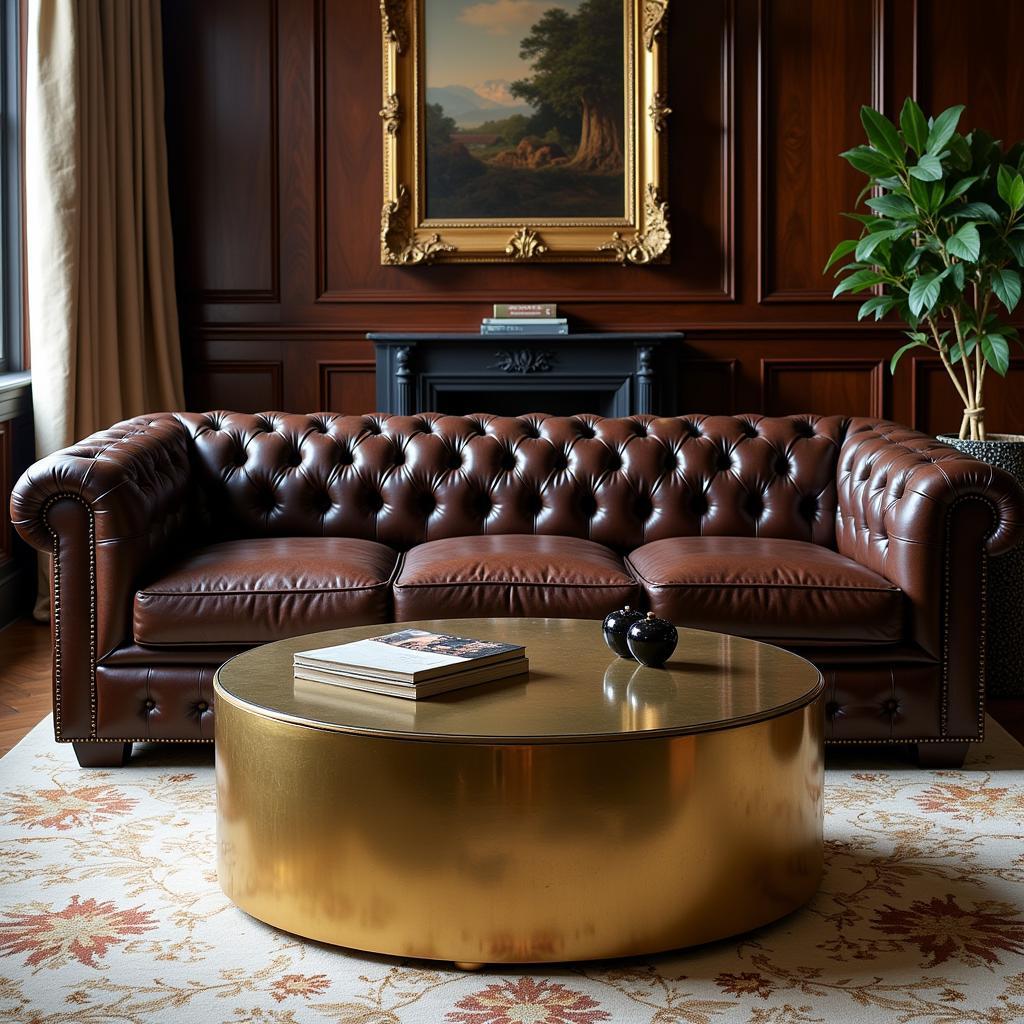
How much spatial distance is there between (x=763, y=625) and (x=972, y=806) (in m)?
0.59

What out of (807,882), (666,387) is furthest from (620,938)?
(666,387)

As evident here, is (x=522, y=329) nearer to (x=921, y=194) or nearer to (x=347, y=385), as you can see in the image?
(x=347, y=385)

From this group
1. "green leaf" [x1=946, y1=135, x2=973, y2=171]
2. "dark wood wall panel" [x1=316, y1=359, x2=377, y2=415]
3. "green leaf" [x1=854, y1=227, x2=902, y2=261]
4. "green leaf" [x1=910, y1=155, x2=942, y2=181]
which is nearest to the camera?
"green leaf" [x1=910, y1=155, x2=942, y2=181]

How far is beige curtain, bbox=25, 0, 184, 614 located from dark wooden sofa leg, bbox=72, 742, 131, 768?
176 centimetres

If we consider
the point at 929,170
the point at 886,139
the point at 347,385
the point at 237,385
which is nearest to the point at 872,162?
the point at 886,139

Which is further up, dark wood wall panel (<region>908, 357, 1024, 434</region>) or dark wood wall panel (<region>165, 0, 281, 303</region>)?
dark wood wall panel (<region>165, 0, 281, 303</region>)

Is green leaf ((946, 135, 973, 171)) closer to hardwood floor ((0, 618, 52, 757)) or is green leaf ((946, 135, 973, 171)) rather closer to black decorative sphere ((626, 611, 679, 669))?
black decorative sphere ((626, 611, 679, 669))

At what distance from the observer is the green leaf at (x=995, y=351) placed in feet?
12.4

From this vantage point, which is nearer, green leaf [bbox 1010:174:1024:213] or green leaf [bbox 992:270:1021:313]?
green leaf [bbox 1010:174:1024:213]

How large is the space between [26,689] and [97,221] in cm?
197

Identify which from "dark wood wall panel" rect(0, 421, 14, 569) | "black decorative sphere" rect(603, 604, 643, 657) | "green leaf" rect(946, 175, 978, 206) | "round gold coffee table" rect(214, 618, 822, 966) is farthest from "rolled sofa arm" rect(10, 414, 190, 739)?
"green leaf" rect(946, 175, 978, 206)

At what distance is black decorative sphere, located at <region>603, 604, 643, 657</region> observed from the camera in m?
2.35

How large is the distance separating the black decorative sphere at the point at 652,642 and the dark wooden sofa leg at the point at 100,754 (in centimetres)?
137

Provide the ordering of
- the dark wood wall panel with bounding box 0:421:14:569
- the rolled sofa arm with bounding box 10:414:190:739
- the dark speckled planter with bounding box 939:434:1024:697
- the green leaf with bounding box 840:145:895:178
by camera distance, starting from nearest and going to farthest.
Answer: the rolled sofa arm with bounding box 10:414:190:739 → the dark speckled planter with bounding box 939:434:1024:697 → the green leaf with bounding box 840:145:895:178 → the dark wood wall panel with bounding box 0:421:14:569
